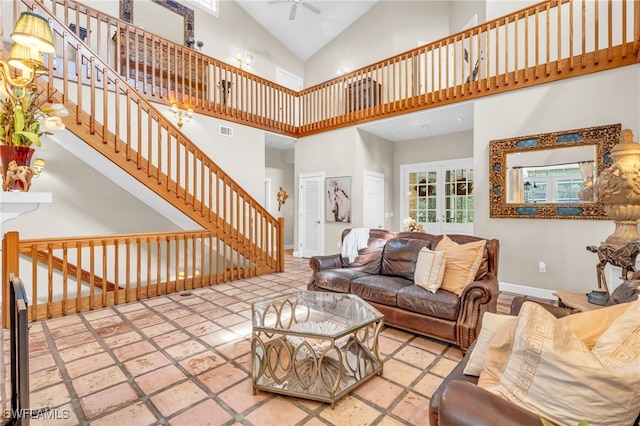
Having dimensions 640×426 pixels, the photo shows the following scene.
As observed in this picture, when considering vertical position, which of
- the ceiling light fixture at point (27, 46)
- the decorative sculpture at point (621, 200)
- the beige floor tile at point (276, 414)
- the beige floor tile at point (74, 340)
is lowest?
the beige floor tile at point (276, 414)

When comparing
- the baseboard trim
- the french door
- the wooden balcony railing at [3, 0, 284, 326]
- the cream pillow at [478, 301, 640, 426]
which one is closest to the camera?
the cream pillow at [478, 301, 640, 426]

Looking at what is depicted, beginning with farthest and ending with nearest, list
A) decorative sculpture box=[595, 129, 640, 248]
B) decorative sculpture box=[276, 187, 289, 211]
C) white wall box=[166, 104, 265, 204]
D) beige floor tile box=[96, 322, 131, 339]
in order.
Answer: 1. decorative sculpture box=[276, 187, 289, 211]
2. white wall box=[166, 104, 265, 204]
3. beige floor tile box=[96, 322, 131, 339]
4. decorative sculpture box=[595, 129, 640, 248]

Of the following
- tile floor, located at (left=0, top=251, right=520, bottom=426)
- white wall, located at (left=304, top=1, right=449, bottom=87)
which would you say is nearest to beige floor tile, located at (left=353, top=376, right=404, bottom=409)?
tile floor, located at (left=0, top=251, right=520, bottom=426)

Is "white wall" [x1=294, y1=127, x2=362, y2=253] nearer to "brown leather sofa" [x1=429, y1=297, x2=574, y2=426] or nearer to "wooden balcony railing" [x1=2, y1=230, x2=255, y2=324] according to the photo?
"wooden balcony railing" [x1=2, y1=230, x2=255, y2=324]

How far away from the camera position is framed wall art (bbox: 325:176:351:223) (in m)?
6.20

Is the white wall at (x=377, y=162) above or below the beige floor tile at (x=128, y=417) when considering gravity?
above

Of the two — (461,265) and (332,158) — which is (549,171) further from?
(332,158)

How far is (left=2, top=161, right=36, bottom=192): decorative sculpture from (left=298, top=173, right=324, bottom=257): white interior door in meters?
5.18

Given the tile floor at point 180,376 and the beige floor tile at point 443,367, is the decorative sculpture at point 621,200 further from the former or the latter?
the tile floor at point 180,376

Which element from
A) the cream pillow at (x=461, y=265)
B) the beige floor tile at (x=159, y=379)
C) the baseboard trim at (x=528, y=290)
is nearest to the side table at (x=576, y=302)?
the cream pillow at (x=461, y=265)

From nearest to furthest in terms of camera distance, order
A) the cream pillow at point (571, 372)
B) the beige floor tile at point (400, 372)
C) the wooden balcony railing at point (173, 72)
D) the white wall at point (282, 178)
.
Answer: the cream pillow at point (571, 372) → the beige floor tile at point (400, 372) → the wooden balcony railing at point (173, 72) → the white wall at point (282, 178)

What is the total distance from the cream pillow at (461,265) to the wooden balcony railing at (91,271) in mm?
3220

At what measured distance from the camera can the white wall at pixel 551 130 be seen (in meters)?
3.58

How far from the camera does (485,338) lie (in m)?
1.35
